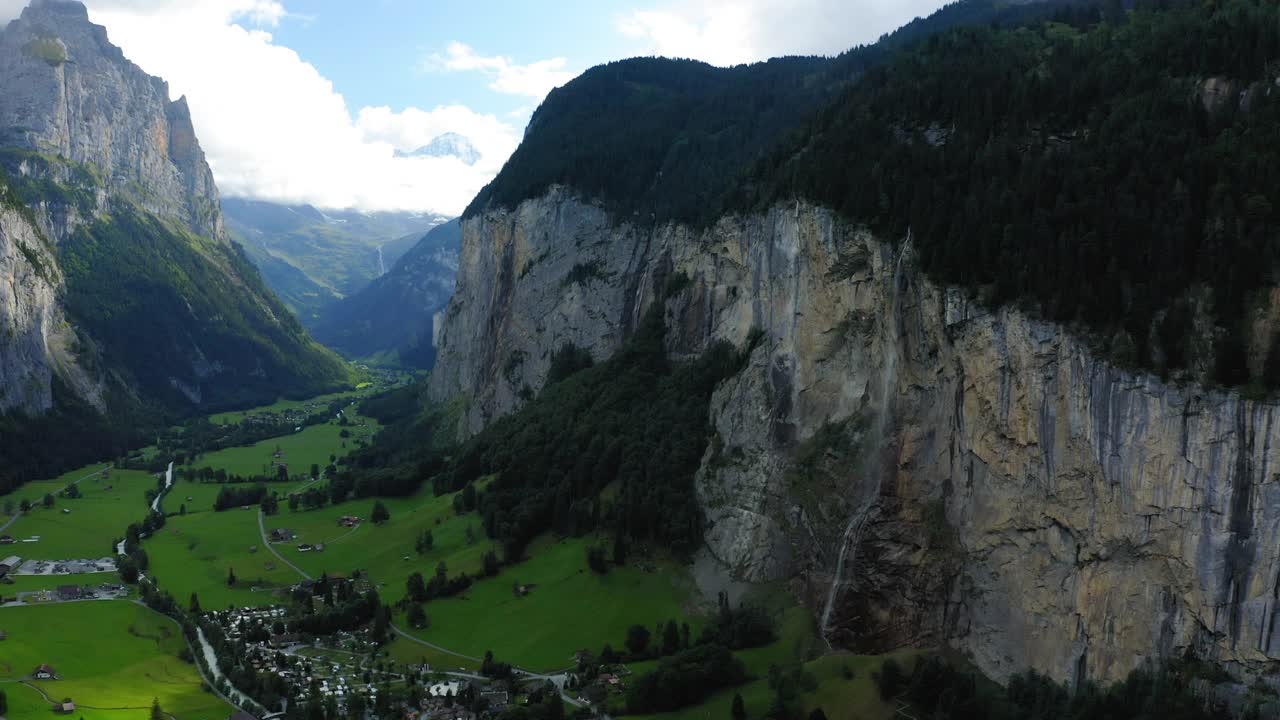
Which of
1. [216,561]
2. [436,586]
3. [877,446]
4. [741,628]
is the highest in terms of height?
[877,446]

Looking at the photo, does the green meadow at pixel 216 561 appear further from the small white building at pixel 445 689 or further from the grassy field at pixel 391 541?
the small white building at pixel 445 689

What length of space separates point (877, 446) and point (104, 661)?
252 feet

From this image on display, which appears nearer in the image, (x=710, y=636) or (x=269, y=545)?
(x=710, y=636)

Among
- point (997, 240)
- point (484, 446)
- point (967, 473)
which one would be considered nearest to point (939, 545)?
point (967, 473)

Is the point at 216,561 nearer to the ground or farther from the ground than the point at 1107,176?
nearer to the ground

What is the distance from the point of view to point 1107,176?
232 ft

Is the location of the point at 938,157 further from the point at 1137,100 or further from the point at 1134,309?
the point at 1134,309

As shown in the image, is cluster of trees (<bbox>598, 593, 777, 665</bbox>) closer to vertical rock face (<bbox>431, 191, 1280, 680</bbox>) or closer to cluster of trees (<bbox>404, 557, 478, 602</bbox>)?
vertical rock face (<bbox>431, 191, 1280, 680</bbox>)

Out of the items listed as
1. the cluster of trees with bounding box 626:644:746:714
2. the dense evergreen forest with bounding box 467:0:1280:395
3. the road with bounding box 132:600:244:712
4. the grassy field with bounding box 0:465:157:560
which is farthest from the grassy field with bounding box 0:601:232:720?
the dense evergreen forest with bounding box 467:0:1280:395

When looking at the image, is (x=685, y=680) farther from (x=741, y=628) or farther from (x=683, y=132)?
(x=683, y=132)

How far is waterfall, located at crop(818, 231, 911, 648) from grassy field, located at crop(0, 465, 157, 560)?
335ft

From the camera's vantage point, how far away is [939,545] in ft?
255

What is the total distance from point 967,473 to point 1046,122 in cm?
2951

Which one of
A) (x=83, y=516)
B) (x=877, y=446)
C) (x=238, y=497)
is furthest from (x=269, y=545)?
(x=877, y=446)
